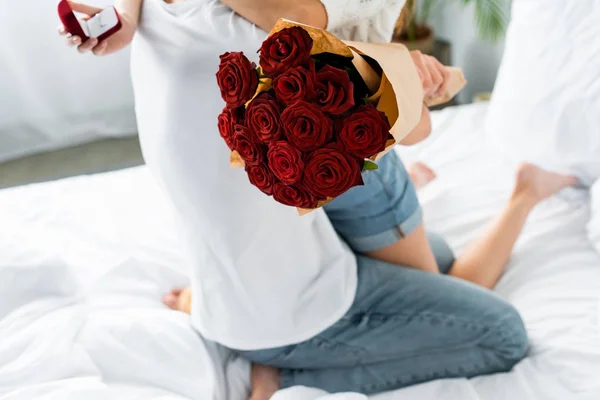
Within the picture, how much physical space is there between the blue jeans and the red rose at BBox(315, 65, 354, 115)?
0.35 metres

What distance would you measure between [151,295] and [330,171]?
0.63 m

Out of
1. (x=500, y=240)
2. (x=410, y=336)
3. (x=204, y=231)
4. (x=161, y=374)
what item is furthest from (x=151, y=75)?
(x=500, y=240)

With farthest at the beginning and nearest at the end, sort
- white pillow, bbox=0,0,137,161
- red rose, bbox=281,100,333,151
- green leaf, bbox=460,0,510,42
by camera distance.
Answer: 1. white pillow, bbox=0,0,137,161
2. green leaf, bbox=460,0,510,42
3. red rose, bbox=281,100,333,151

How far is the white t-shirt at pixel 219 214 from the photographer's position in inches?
29.6

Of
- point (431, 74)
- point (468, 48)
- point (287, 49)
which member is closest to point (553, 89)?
point (431, 74)

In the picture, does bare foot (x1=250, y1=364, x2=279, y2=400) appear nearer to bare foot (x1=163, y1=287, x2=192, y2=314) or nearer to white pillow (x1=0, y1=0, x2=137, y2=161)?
bare foot (x1=163, y1=287, x2=192, y2=314)

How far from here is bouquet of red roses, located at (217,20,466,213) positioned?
56cm

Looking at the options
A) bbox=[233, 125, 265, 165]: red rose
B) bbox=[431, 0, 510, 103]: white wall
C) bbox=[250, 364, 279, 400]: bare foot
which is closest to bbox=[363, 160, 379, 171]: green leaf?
bbox=[233, 125, 265, 165]: red rose

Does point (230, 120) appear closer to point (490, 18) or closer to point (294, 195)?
point (294, 195)

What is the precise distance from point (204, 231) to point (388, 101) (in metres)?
0.33

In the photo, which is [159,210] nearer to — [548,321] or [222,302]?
[222,302]

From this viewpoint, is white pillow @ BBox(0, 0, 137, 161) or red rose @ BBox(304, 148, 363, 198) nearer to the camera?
red rose @ BBox(304, 148, 363, 198)

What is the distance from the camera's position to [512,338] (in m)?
0.92

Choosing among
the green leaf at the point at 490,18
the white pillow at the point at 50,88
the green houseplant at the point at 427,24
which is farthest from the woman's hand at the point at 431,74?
the white pillow at the point at 50,88
